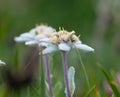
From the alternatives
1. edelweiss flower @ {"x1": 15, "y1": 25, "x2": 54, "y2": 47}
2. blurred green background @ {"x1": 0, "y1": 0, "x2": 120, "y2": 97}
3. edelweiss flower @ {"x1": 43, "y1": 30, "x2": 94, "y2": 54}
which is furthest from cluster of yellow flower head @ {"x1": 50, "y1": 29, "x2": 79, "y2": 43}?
blurred green background @ {"x1": 0, "y1": 0, "x2": 120, "y2": 97}

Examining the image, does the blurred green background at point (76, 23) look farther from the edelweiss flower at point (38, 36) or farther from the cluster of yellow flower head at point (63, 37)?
the cluster of yellow flower head at point (63, 37)

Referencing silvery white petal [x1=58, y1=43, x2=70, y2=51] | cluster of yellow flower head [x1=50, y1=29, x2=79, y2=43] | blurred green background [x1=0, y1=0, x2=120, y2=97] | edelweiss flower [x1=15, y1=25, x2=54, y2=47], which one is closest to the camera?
silvery white petal [x1=58, y1=43, x2=70, y2=51]

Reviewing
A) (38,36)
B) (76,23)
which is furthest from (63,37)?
(76,23)

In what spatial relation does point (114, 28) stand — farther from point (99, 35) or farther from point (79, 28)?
point (79, 28)

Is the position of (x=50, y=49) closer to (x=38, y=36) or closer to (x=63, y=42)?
(x=63, y=42)

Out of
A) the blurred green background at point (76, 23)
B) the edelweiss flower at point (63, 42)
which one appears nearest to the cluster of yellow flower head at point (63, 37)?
the edelweiss flower at point (63, 42)

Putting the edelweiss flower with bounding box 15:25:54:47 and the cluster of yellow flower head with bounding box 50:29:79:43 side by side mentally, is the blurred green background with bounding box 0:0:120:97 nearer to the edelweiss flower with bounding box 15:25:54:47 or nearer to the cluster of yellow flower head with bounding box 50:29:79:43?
the edelweiss flower with bounding box 15:25:54:47

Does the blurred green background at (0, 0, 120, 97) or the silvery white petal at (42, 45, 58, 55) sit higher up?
the blurred green background at (0, 0, 120, 97)

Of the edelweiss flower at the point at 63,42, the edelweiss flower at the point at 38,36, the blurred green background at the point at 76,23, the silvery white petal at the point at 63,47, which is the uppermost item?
the blurred green background at the point at 76,23

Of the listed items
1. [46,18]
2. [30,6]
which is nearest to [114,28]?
[46,18]
